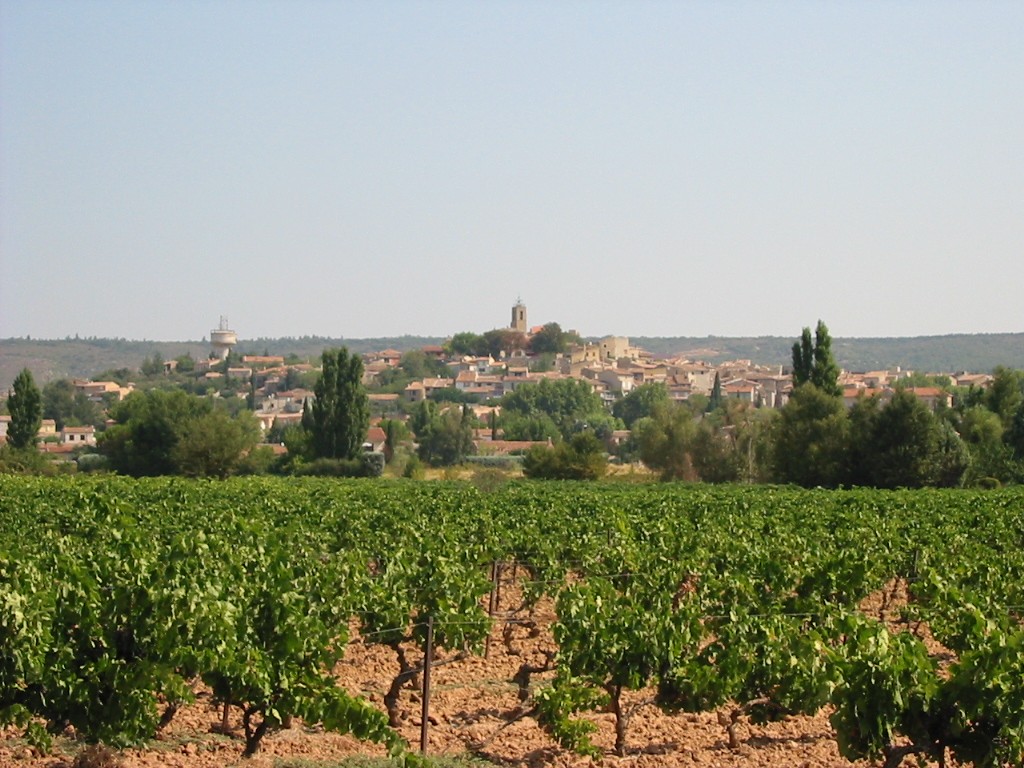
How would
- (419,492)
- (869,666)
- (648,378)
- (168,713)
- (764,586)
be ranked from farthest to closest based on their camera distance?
1. (648,378)
2. (419,492)
3. (764,586)
4. (168,713)
5. (869,666)

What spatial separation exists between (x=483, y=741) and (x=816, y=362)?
160 feet

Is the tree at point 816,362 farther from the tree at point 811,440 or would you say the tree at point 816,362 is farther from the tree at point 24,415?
the tree at point 24,415

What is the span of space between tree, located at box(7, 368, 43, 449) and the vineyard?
49.4 m

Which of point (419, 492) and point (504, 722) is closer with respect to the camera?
point (504, 722)

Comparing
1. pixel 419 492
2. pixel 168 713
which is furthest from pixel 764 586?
pixel 419 492

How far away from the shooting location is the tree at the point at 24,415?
227 ft

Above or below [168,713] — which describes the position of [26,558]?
above

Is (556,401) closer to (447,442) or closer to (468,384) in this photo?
(468,384)

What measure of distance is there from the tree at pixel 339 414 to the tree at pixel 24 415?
1459 cm

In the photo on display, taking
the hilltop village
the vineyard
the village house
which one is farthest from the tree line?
the hilltop village

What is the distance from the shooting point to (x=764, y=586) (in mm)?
17844

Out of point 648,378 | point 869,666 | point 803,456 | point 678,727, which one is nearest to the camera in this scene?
point 869,666

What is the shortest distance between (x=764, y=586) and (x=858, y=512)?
12255 mm

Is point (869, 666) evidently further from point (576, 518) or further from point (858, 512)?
point (858, 512)
